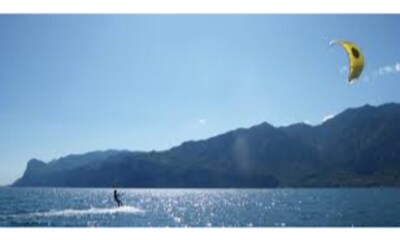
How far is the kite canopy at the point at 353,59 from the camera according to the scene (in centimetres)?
2792

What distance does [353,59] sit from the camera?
28297mm

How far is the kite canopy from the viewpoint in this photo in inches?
1099
